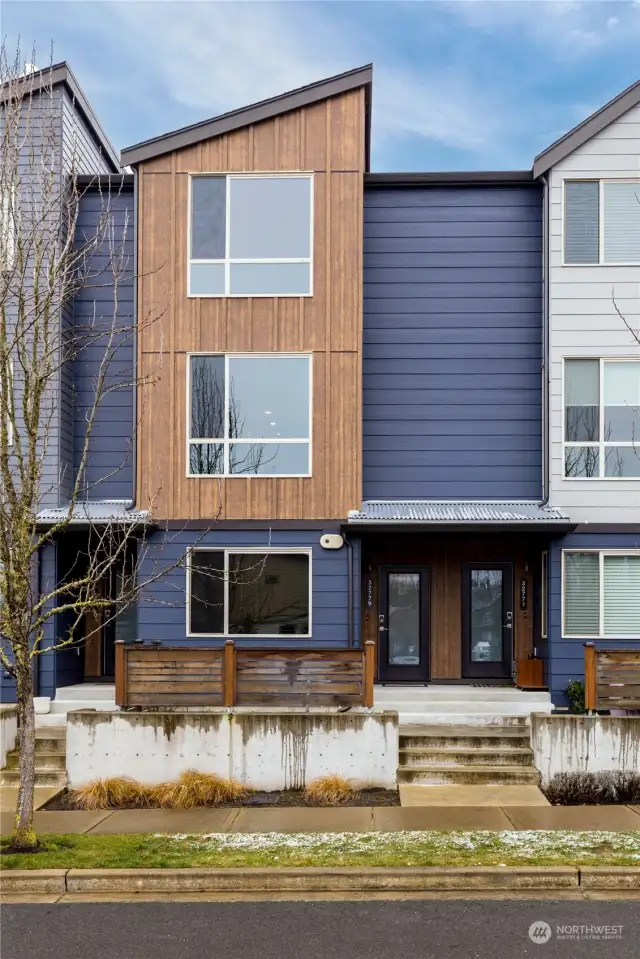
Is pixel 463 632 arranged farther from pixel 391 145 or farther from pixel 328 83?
pixel 391 145

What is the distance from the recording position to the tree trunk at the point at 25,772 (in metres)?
8.07

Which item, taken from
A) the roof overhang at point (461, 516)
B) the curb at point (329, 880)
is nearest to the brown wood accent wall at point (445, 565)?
the roof overhang at point (461, 516)

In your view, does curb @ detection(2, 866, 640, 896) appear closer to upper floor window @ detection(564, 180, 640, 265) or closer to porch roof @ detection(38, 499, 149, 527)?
porch roof @ detection(38, 499, 149, 527)

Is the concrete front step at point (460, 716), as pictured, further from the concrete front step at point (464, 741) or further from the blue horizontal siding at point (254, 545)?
the blue horizontal siding at point (254, 545)

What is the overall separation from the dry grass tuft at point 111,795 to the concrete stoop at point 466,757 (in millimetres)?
3035

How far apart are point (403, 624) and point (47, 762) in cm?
571

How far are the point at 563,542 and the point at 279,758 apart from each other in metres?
5.22

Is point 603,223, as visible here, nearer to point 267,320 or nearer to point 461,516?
point 461,516

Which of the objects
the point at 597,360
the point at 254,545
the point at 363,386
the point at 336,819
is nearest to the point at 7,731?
the point at 254,545

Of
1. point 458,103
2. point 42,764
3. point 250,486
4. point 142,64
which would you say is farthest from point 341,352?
point 458,103

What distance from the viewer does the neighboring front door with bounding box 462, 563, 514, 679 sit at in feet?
45.9

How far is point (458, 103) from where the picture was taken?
31328 millimetres

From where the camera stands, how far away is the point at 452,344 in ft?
45.5

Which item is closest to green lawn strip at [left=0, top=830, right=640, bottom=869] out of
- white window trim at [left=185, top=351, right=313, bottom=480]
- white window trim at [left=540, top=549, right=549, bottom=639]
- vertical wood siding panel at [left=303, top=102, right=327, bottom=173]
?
white window trim at [left=540, top=549, right=549, bottom=639]
